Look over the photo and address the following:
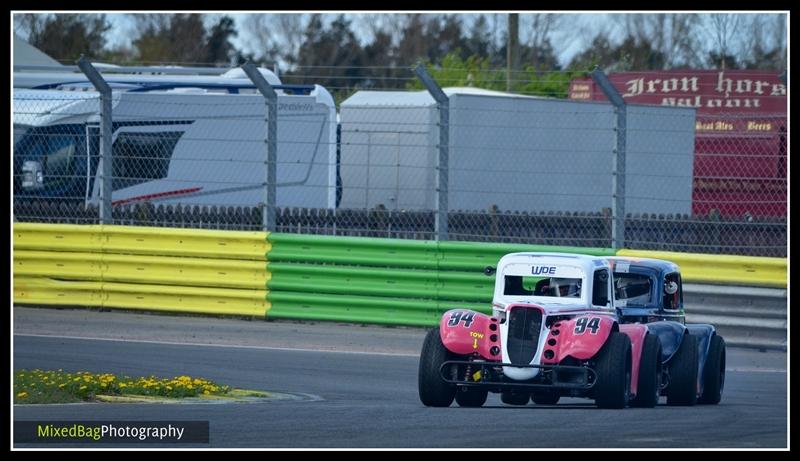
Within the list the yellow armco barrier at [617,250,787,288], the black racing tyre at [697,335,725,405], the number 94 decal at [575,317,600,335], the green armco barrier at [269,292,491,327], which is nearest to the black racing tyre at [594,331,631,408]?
the number 94 decal at [575,317,600,335]

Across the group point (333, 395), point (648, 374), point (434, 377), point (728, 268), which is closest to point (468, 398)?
point (434, 377)

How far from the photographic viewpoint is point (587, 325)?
9359 mm

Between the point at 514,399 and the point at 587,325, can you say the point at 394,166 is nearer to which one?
the point at 514,399

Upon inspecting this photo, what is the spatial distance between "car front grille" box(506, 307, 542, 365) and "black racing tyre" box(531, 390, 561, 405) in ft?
0.81

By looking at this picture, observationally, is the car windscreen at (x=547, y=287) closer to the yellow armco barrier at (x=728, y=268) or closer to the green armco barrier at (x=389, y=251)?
the yellow armco barrier at (x=728, y=268)

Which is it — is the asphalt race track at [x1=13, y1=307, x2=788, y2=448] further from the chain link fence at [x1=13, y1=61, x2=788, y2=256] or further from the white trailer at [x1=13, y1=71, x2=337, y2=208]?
the white trailer at [x1=13, y1=71, x2=337, y2=208]

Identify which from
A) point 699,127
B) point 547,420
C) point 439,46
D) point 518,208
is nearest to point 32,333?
point 547,420

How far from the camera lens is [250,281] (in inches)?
602

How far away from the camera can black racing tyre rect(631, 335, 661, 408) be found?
31.3 ft

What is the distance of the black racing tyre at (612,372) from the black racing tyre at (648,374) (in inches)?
10.9

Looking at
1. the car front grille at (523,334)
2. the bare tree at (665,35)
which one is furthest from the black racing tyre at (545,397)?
the bare tree at (665,35)

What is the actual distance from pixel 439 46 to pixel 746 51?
1697 centimetres

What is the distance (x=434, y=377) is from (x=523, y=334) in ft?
2.29

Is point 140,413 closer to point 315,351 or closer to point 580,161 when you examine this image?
point 315,351
